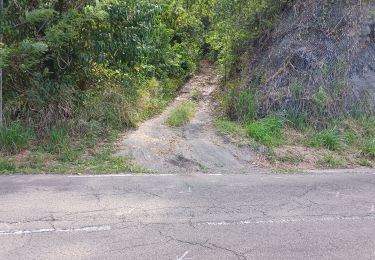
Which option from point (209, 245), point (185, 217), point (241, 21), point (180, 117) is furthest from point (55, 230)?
point (241, 21)

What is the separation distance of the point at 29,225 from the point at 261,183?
12.4 feet

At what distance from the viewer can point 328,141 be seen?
9.95 m

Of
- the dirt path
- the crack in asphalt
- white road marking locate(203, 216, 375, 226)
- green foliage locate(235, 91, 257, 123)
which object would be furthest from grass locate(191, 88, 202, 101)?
the crack in asphalt

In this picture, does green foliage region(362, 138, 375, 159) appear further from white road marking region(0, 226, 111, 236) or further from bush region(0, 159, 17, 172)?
bush region(0, 159, 17, 172)

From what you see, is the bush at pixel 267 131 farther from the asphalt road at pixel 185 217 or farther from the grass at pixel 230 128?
the asphalt road at pixel 185 217

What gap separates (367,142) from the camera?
9.94 m

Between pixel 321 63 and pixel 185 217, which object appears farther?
A: pixel 321 63

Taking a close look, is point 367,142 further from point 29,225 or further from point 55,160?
point 29,225

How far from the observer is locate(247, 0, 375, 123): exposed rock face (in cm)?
1140

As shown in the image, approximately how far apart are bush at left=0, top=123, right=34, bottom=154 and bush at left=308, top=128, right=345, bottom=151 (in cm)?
609

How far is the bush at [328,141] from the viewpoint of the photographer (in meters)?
9.88

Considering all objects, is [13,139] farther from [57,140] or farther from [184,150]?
[184,150]

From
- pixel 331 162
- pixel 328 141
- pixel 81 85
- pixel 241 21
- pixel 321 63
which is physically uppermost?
pixel 241 21

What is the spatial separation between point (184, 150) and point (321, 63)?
4.91m
